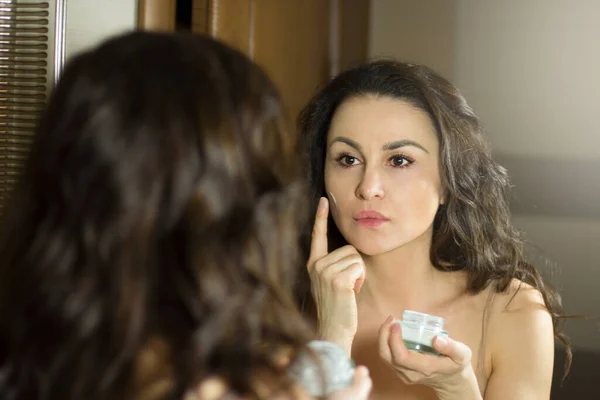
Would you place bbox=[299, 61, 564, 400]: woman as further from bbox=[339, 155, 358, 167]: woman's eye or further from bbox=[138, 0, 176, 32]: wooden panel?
bbox=[138, 0, 176, 32]: wooden panel

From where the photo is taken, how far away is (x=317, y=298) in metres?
1.46

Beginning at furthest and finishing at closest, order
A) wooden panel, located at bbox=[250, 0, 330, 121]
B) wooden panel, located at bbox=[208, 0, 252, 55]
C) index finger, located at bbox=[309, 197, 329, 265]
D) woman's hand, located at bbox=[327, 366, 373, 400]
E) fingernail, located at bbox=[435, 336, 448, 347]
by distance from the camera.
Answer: wooden panel, located at bbox=[250, 0, 330, 121]
wooden panel, located at bbox=[208, 0, 252, 55]
index finger, located at bbox=[309, 197, 329, 265]
fingernail, located at bbox=[435, 336, 448, 347]
woman's hand, located at bbox=[327, 366, 373, 400]

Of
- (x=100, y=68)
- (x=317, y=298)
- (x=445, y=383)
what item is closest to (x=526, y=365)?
(x=445, y=383)

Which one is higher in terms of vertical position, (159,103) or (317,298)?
(159,103)

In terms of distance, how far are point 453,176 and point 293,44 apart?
79 centimetres

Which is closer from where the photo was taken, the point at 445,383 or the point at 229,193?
the point at 229,193

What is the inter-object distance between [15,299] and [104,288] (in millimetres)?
84

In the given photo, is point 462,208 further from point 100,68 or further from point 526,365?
point 100,68

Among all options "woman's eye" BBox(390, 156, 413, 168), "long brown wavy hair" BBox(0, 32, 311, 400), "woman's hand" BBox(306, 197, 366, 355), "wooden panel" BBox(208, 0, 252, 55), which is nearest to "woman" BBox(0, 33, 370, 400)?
"long brown wavy hair" BBox(0, 32, 311, 400)

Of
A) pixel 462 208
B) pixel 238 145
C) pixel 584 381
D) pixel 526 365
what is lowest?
pixel 584 381

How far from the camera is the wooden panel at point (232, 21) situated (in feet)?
6.27

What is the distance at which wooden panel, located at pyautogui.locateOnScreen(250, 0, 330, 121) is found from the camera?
204 centimetres

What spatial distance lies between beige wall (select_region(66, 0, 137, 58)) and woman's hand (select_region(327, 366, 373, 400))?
106cm

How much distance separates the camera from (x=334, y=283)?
1.43 meters
